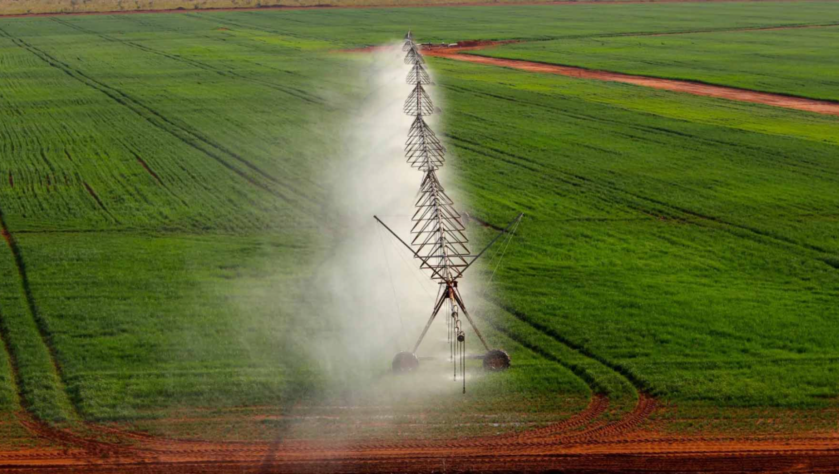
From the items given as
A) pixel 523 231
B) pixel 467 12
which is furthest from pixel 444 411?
pixel 467 12

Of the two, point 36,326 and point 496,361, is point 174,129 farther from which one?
point 496,361

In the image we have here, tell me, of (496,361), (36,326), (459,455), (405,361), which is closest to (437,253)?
(496,361)

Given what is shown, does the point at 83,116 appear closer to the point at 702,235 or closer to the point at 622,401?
the point at 702,235

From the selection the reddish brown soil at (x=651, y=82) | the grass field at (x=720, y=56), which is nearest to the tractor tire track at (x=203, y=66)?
the reddish brown soil at (x=651, y=82)

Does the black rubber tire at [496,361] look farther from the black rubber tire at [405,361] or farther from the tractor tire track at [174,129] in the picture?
the tractor tire track at [174,129]

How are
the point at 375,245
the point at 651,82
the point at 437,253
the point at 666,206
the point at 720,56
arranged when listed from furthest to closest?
the point at 720,56 < the point at 651,82 < the point at 666,206 < the point at 375,245 < the point at 437,253

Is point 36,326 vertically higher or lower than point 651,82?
lower
